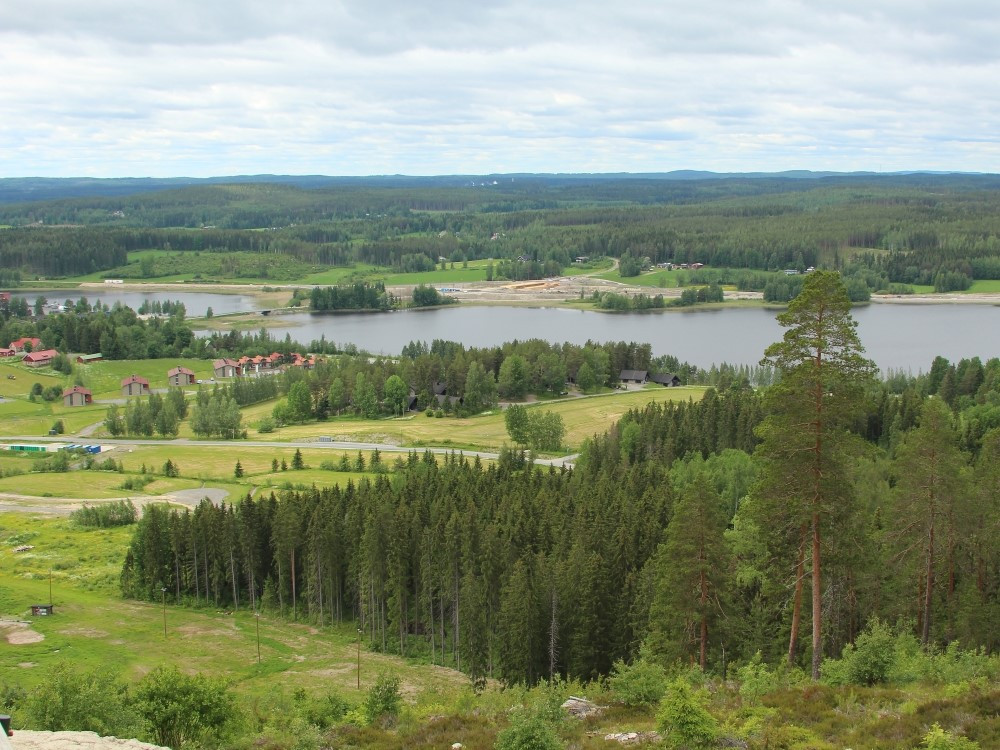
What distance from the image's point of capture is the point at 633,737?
14.1 m

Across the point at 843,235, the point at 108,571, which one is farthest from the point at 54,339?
the point at 843,235

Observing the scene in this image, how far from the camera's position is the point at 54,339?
353 ft

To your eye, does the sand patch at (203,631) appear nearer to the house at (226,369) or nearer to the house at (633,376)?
the house at (633,376)

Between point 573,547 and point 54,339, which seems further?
point 54,339

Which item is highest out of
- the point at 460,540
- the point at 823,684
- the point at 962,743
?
the point at 962,743

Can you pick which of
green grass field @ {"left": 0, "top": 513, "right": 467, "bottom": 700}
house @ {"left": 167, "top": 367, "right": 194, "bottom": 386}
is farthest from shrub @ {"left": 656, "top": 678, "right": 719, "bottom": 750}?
house @ {"left": 167, "top": 367, "right": 194, "bottom": 386}

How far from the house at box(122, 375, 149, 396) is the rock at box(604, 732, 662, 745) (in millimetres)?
80864

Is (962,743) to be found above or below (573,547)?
above

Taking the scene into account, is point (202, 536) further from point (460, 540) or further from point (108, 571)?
point (460, 540)

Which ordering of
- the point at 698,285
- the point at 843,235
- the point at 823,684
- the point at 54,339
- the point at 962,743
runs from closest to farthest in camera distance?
the point at 962,743, the point at 823,684, the point at 54,339, the point at 698,285, the point at 843,235

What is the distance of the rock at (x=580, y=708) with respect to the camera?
1598 cm

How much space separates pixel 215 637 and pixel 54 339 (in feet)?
282

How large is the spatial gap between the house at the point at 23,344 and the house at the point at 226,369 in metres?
24.0

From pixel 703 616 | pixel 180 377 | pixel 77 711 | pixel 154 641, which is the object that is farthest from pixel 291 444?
pixel 77 711
